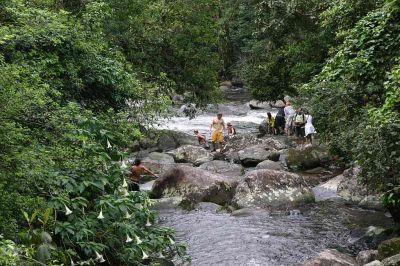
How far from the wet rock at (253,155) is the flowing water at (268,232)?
19.6 feet

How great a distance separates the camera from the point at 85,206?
7.76m

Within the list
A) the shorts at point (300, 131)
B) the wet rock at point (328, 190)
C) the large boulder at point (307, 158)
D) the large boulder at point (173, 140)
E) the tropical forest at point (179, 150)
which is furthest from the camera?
the large boulder at point (173, 140)

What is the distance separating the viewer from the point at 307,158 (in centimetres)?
1939

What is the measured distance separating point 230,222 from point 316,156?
7236 mm

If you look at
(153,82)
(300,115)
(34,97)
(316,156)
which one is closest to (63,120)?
(34,97)

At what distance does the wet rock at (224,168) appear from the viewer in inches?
731

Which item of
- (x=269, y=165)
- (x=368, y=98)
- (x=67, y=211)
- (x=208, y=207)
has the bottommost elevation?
(x=208, y=207)

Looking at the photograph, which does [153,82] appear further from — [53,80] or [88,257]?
[88,257]

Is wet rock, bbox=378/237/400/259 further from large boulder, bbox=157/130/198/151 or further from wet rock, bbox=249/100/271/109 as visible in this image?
wet rock, bbox=249/100/271/109

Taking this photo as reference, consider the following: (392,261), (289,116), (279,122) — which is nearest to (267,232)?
(392,261)

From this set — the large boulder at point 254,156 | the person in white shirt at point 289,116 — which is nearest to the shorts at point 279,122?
the person in white shirt at point 289,116

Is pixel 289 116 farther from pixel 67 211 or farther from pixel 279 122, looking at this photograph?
pixel 67 211

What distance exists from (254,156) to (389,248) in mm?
10735

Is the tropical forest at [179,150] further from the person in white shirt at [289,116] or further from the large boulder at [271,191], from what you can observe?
the person in white shirt at [289,116]
